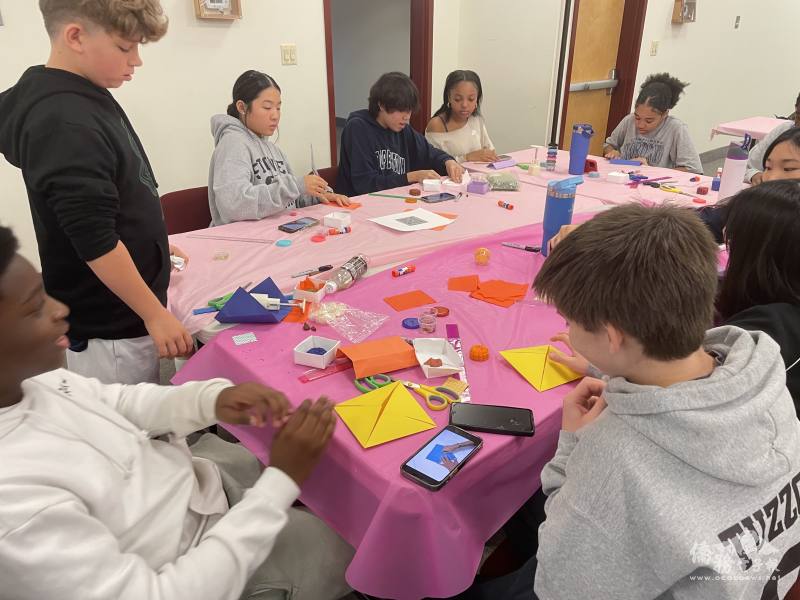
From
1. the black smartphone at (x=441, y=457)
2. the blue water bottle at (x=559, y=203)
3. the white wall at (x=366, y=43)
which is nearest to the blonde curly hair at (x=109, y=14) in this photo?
the black smartphone at (x=441, y=457)

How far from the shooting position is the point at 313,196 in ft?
7.55

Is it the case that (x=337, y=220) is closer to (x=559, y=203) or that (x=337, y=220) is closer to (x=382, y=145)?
(x=559, y=203)

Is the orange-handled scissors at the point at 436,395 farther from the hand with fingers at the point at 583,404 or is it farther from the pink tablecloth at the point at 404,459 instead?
the hand with fingers at the point at 583,404

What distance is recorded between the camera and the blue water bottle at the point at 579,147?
2680mm

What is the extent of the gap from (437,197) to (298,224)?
67 cm

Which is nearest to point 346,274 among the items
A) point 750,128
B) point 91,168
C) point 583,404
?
point 91,168

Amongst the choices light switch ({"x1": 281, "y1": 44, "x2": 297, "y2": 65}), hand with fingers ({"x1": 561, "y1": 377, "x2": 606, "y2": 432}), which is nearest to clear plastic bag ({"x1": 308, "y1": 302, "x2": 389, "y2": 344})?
hand with fingers ({"x1": 561, "y1": 377, "x2": 606, "y2": 432})

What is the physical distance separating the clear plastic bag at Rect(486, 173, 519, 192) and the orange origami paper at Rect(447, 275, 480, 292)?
1047mm

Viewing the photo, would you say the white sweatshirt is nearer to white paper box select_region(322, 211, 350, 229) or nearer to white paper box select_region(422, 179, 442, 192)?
white paper box select_region(322, 211, 350, 229)

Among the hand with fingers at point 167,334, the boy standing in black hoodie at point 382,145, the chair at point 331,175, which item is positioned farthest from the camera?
the chair at point 331,175

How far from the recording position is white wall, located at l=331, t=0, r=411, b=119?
5340 millimetres

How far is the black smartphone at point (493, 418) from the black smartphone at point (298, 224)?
3.79 feet

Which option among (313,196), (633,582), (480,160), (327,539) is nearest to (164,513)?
(327,539)

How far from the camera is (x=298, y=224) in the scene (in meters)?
2.00
